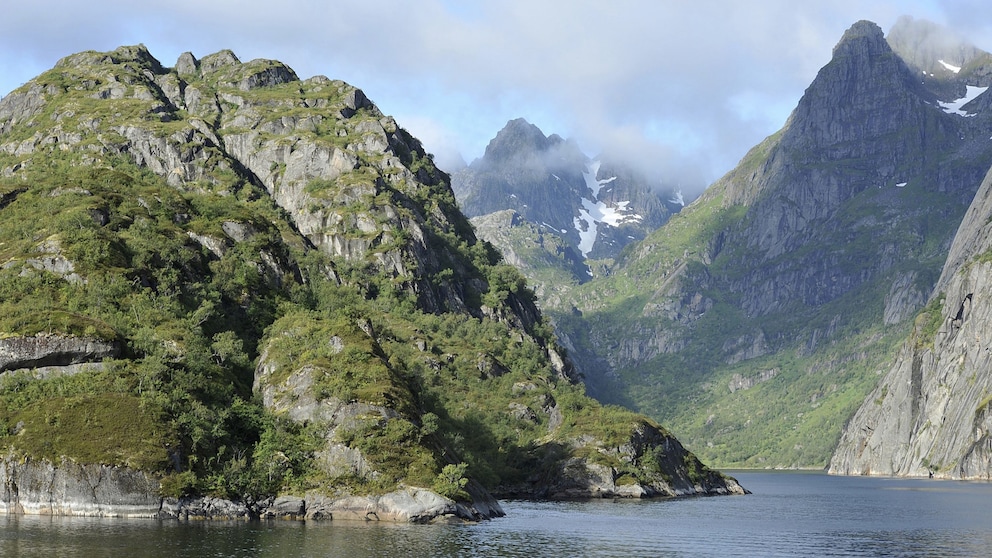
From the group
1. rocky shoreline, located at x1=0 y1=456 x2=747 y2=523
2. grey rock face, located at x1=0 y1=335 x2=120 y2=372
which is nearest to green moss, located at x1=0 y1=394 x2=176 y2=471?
rocky shoreline, located at x1=0 y1=456 x2=747 y2=523

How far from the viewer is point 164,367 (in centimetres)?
12450

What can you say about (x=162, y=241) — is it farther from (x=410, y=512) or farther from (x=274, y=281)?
(x=410, y=512)

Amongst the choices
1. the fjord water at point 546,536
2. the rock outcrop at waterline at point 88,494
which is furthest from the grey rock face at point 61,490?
the fjord water at point 546,536

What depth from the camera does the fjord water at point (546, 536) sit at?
90.7 m

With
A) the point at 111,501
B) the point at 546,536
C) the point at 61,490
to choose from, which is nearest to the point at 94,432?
the point at 61,490

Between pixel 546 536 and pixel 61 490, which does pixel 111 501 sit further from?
pixel 546 536

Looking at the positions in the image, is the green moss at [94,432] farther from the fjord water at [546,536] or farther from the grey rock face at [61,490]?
the fjord water at [546,536]

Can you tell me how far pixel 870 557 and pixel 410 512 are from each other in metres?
53.0

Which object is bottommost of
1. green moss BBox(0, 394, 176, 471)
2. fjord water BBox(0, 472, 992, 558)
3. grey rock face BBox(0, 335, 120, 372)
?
fjord water BBox(0, 472, 992, 558)

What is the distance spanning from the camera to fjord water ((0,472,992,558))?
90688mm

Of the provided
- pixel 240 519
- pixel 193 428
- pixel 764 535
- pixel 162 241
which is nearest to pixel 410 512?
pixel 240 519

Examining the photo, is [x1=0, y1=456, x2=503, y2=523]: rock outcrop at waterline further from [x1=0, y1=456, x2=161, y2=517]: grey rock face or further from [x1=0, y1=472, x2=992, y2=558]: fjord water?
[x1=0, y1=472, x2=992, y2=558]: fjord water

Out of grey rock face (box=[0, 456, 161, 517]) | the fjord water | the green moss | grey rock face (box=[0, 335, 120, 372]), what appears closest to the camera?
the fjord water

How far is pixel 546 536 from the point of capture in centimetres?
11381
